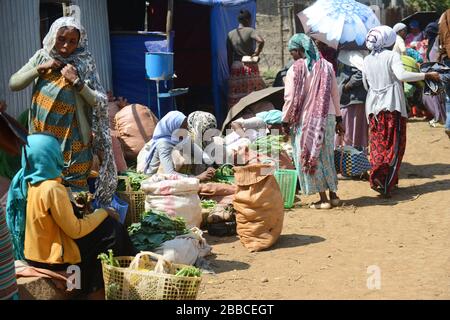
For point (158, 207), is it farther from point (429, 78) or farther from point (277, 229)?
point (429, 78)

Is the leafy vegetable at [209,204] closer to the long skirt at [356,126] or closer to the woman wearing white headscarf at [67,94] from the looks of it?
the woman wearing white headscarf at [67,94]

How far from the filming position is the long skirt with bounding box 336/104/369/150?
8961 mm

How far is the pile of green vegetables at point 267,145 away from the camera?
7.60m

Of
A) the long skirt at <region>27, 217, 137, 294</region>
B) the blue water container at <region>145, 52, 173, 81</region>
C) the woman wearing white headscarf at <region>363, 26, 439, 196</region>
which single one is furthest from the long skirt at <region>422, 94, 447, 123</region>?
the long skirt at <region>27, 217, 137, 294</region>

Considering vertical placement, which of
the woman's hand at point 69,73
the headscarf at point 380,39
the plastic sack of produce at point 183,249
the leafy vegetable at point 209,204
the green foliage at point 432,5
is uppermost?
the green foliage at point 432,5

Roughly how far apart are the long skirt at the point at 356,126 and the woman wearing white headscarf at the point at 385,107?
109 centimetres

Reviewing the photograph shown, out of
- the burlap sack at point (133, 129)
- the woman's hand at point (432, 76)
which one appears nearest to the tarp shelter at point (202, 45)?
the burlap sack at point (133, 129)

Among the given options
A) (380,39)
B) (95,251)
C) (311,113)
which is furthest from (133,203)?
(380,39)

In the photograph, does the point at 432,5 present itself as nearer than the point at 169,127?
No

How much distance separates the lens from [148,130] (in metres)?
8.48

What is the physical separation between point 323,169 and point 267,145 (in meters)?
0.68

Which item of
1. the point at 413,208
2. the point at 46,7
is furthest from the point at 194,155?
the point at 46,7

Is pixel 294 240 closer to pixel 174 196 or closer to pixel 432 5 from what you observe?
pixel 174 196

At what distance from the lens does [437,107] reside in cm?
1275
